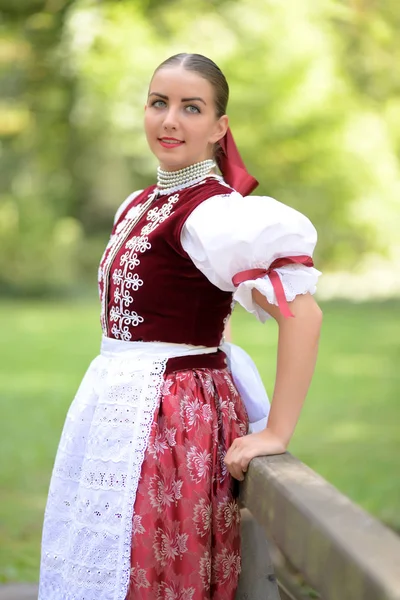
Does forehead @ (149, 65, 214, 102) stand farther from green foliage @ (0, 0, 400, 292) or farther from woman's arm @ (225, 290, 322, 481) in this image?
green foliage @ (0, 0, 400, 292)

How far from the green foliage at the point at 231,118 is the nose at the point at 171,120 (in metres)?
10.3

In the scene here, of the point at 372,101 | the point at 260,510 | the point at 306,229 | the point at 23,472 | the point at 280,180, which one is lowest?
the point at 23,472

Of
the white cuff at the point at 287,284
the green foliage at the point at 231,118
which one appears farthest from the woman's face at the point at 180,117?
the green foliage at the point at 231,118

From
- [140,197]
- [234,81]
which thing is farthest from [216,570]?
[234,81]

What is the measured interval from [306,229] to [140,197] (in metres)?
0.49

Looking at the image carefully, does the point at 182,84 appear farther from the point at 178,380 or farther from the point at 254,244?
the point at 178,380

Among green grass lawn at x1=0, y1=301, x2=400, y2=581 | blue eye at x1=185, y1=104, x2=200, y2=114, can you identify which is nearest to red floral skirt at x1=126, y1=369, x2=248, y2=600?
blue eye at x1=185, y1=104, x2=200, y2=114

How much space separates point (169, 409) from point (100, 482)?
178mm

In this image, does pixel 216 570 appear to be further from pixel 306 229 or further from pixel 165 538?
pixel 306 229

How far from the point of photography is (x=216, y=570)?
165 cm

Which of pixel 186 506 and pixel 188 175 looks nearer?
pixel 186 506

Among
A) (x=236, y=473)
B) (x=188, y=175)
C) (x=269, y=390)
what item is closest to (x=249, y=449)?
(x=236, y=473)

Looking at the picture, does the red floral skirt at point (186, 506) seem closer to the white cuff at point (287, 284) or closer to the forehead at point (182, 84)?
the white cuff at point (287, 284)

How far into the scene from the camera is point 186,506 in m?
1.61
